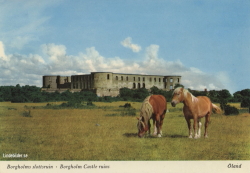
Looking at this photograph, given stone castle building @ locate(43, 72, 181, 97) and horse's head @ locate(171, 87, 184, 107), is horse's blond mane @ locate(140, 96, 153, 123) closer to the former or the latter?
horse's head @ locate(171, 87, 184, 107)

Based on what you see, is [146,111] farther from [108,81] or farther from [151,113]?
[108,81]

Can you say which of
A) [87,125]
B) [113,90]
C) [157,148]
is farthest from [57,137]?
[113,90]

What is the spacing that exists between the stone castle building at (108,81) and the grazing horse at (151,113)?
42.8 meters

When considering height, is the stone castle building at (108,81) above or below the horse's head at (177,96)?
above

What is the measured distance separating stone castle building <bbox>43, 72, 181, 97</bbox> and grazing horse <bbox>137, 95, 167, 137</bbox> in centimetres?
4277

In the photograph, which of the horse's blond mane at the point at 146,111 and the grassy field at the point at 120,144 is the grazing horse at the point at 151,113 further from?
the grassy field at the point at 120,144

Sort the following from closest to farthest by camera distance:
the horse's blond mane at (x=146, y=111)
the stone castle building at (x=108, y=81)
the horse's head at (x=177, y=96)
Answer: the horse's head at (x=177, y=96) < the horse's blond mane at (x=146, y=111) < the stone castle building at (x=108, y=81)

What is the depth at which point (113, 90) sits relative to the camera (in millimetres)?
54344

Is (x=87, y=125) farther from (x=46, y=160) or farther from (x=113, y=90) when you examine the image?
(x=113, y=90)

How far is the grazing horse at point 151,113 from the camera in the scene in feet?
32.4

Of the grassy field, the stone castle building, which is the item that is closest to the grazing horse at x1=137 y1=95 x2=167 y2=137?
the grassy field

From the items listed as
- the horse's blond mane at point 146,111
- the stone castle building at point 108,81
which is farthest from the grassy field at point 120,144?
the stone castle building at point 108,81

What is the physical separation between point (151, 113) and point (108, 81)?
50206 millimetres
